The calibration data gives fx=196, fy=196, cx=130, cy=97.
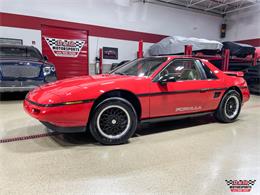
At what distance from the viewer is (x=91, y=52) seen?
843 cm

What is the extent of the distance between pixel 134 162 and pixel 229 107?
2274 mm

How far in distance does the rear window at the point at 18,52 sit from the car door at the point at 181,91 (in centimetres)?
374

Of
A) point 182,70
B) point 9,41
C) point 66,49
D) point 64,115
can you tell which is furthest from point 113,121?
point 66,49

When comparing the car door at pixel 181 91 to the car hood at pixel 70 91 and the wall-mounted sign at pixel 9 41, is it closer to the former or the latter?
the car hood at pixel 70 91

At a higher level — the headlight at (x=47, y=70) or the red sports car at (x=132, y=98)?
the headlight at (x=47, y=70)

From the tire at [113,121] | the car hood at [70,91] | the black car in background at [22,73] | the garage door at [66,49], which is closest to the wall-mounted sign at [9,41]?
the garage door at [66,49]

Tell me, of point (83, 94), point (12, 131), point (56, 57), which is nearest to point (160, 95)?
point (83, 94)

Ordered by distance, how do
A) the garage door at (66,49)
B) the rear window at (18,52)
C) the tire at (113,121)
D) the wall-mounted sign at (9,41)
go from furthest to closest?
the garage door at (66,49)
the wall-mounted sign at (9,41)
the rear window at (18,52)
the tire at (113,121)

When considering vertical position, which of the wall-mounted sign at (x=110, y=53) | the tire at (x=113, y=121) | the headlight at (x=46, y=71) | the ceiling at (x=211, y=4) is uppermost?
the ceiling at (x=211, y=4)

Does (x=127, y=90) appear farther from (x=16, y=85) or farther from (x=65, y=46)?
(x=65, y=46)

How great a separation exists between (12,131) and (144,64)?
208 centimetres

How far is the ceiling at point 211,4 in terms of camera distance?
980cm

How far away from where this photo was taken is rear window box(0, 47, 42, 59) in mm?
4791

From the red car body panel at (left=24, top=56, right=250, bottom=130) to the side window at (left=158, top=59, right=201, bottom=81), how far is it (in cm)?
8
